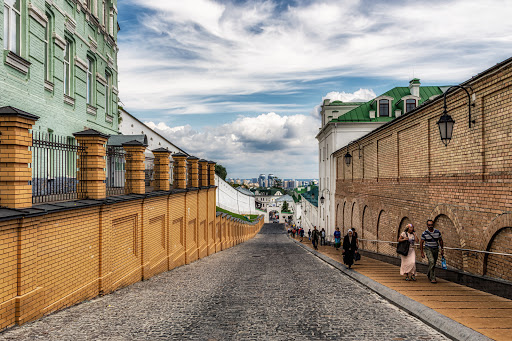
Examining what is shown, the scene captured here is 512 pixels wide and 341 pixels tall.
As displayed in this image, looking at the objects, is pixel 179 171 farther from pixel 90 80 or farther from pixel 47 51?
pixel 47 51

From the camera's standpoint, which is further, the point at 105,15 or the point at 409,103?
the point at 409,103

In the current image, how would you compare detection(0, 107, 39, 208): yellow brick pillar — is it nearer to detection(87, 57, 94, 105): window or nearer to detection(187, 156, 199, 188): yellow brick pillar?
detection(87, 57, 94, 105): window

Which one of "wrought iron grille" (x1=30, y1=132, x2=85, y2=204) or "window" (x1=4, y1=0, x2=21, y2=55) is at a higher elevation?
"window" (x1=4, y1=0, x2=21, y2=55)

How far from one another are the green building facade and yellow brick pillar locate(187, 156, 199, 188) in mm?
4237

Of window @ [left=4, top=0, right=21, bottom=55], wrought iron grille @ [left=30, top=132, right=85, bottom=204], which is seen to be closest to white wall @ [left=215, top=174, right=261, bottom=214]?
window @ [left=4, top=0, right=21, bottom=55]

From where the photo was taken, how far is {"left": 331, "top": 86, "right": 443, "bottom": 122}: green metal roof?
33.3m

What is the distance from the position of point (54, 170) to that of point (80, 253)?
1824 millimetres

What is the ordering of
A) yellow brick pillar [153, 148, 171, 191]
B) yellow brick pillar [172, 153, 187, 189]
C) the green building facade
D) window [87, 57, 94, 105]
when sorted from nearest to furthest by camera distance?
the green building facade → yellow brick pillar [153, 148, 171, 191] → yellow brick pillar [172, 153, 187, 189] → window [87, 57, 94, 105]

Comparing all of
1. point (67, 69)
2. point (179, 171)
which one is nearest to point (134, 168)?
point (179, 171)

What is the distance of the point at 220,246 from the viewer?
83.9 ft

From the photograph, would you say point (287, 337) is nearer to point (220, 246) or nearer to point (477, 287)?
point (477, 287)

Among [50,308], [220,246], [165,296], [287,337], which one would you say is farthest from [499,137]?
[220,246]

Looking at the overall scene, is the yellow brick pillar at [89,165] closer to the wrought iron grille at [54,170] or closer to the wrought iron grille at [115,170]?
the wrought iron grille at [54,170]

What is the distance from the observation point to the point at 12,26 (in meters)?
10.2
